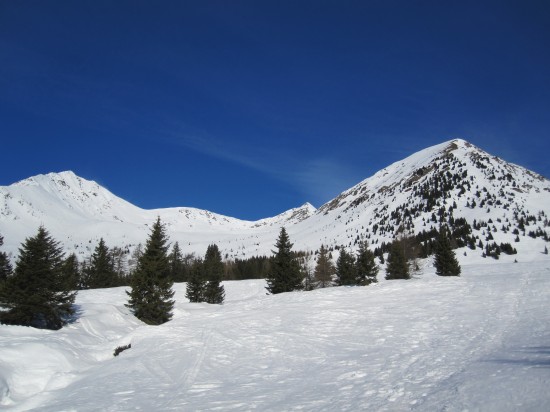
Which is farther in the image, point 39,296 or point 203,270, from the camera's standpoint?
point 203,270

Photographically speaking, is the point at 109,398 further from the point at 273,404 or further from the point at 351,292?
the point at 351,292

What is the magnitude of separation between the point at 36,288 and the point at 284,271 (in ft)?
96.4

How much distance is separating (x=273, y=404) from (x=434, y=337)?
9.96 m

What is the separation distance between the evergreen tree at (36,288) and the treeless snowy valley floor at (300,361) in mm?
1410

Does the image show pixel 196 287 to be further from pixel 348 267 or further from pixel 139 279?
pixel 348 267

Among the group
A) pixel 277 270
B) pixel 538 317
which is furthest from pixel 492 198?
pixel 538 317

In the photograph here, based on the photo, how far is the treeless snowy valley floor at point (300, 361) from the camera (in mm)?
9266

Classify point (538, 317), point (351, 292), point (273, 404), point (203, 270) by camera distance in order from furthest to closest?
point (203, 270) < point (351, 292) < point (538, 317) < point (273, 404)

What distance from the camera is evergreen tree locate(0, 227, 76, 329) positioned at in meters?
19.3

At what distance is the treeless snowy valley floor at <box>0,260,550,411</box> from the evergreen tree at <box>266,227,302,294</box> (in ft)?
61.7

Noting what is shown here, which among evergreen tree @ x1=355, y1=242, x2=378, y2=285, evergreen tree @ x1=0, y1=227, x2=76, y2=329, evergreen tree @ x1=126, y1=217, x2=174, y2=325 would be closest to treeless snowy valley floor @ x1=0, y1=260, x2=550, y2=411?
evergreen tree @ x1=0, y1=227, x2=76, y2=329

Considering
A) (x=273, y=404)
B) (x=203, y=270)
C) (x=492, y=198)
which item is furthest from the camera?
(x=492, y=198)

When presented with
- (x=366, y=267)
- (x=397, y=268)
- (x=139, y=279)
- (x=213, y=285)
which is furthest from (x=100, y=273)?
(x=397, y=268)

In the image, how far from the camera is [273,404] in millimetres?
9297
